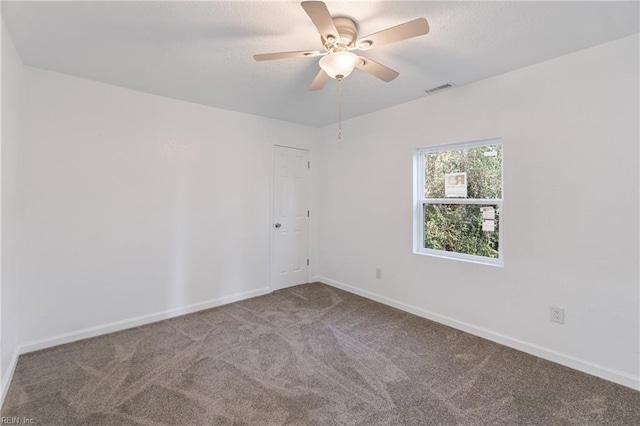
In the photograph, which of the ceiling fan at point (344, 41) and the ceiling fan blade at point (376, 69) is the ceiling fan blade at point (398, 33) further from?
the ceiling fan blade at point (376, 69)

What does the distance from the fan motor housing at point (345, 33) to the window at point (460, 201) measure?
1726mm

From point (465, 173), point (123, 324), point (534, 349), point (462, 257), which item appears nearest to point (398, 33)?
point (465, 173)

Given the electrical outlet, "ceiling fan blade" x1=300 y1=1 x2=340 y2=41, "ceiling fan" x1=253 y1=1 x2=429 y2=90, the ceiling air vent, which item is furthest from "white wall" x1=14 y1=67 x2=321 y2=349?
the electrical outlet

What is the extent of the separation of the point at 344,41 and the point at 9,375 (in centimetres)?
339

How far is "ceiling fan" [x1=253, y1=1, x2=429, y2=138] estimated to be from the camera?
5.09 feet

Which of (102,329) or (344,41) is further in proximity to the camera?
(102,329)

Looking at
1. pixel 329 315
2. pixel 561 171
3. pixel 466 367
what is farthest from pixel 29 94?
pixel 561 171

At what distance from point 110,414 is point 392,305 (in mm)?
2845

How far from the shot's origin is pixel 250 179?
392 cm

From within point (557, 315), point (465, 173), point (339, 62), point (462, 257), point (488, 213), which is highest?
point (339, 62)

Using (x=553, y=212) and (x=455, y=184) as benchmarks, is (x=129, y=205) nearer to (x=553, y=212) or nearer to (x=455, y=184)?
(x=455, y=184)

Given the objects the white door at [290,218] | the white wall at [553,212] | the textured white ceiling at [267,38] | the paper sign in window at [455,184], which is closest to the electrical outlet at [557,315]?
the white wall at [553,212]

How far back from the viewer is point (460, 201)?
122 inches

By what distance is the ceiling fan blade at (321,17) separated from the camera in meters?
1.40
